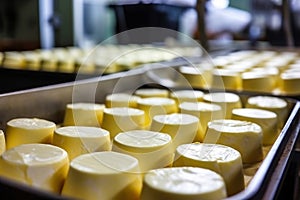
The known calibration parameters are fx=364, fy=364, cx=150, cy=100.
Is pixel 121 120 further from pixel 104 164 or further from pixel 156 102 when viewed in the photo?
pixel 104 164

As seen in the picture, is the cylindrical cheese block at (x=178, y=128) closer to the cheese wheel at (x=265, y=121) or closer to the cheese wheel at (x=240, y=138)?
the cheese wheel at (x=240, y=138)

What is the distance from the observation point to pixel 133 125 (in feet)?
4.09

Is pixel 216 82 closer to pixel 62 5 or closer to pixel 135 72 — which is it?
pixel 135 72

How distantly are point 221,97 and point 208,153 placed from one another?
703mm

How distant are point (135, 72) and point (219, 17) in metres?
4.94

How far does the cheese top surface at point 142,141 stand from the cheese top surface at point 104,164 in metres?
0.10

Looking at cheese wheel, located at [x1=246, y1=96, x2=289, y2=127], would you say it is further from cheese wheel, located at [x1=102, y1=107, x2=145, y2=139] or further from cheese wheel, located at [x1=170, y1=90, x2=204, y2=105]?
cheese wheel, located at [x1=102, y1=107, x2=145, y2=139]

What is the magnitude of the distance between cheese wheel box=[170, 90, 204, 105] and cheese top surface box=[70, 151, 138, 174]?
811 mm

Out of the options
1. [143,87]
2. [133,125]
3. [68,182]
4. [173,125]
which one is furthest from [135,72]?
[68,182]

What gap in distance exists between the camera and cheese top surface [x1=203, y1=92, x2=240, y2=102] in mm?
1480

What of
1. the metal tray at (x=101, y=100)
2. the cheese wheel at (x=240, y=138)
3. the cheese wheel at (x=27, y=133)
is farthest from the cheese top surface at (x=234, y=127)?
the cheese wheel at (x=27, y=133)

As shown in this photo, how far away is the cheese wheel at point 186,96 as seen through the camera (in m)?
1.56

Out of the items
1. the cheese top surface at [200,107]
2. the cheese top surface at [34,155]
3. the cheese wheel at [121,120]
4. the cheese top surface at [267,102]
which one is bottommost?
the cheese wheel at [121,120]

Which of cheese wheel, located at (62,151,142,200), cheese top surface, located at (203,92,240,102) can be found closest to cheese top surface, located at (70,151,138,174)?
cheese wheel, located at (62,151,142,200)
